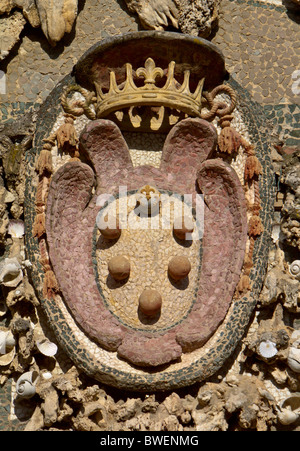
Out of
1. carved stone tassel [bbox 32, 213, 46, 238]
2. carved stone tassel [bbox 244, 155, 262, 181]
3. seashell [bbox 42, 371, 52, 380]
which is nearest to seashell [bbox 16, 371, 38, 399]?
seashell [bbox 42, 371, 52, 380]

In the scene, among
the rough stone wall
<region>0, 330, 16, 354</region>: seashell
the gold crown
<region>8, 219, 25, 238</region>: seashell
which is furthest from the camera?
<region>8, 219, 25, 238</region>: seashell

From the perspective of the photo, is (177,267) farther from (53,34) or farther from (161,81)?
(53,34)

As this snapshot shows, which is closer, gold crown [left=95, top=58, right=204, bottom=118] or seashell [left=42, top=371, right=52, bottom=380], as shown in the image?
seashell [left=42, top=371, right=52, bottom=380]

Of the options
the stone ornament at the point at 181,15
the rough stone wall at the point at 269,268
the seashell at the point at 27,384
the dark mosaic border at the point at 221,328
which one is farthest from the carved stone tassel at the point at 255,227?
the seashell at the point at 27,384

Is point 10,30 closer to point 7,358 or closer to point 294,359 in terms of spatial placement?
point 7,358

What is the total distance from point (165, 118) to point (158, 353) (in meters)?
1.96

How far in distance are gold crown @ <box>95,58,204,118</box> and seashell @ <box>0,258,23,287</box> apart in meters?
1.38

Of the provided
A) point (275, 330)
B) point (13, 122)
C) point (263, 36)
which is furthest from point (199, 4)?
point (275, 330)

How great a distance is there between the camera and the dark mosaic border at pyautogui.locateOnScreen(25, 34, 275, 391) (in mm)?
5527

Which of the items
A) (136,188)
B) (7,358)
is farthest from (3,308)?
(136,188)

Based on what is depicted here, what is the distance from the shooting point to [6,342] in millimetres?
5742

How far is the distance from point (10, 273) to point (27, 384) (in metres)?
0.86

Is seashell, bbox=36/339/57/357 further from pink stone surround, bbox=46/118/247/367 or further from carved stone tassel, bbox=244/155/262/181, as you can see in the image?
carved stone tassel, bbox=244/155/262/181

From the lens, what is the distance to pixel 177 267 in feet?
18.7
